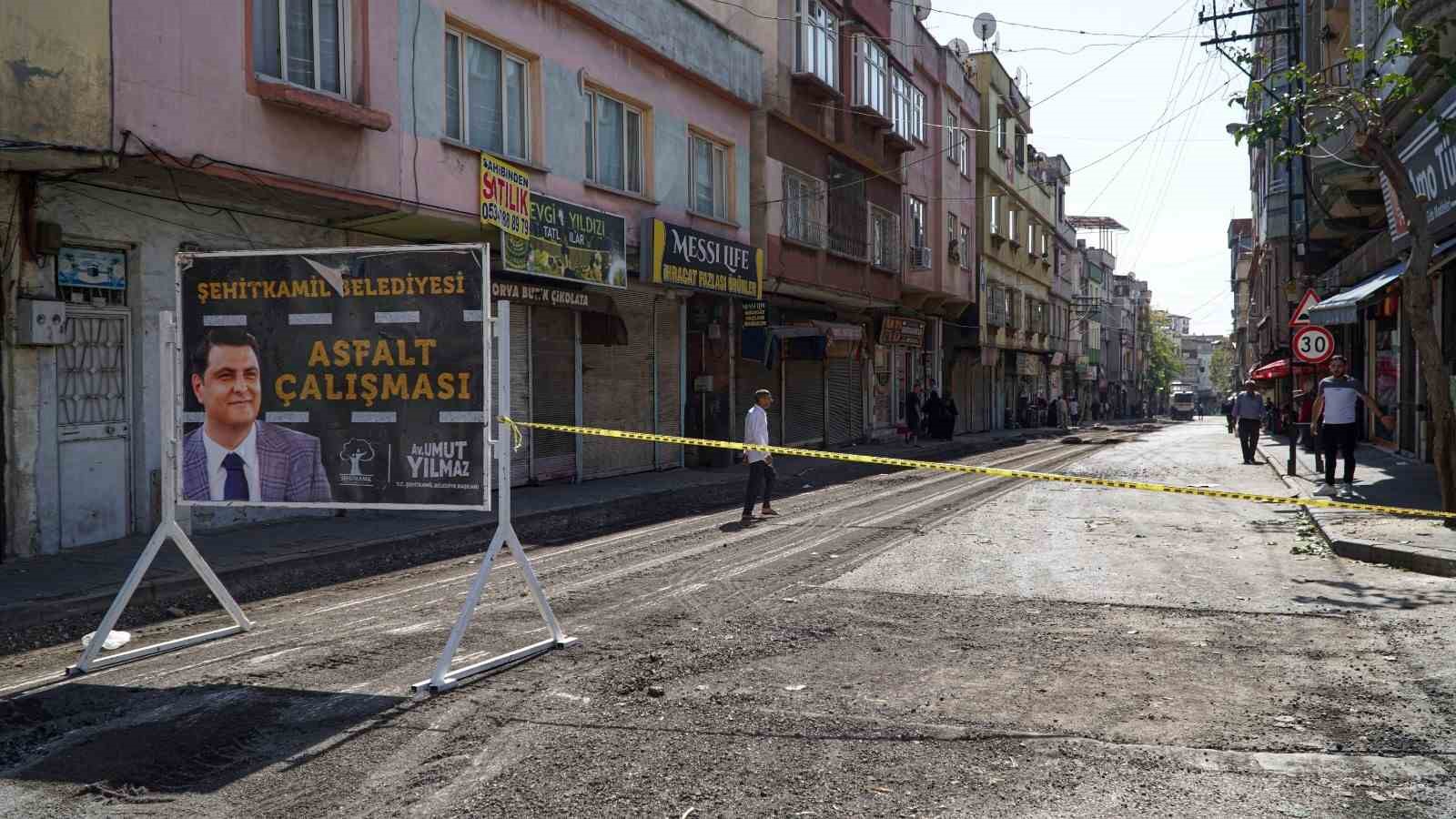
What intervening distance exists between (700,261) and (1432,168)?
443 inches

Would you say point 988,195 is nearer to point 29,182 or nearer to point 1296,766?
point 29,182

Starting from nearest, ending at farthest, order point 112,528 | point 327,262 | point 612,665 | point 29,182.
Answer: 1. point 612,665
2. point 327,262
3. point 29,182
4. point 112,528

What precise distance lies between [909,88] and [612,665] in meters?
29.2

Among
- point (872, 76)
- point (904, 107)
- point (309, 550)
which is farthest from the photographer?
point (904, 107)

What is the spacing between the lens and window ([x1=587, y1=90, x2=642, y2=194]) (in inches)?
713

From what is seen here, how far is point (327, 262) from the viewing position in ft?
21.7

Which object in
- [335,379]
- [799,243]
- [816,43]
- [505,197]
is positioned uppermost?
[816,43]

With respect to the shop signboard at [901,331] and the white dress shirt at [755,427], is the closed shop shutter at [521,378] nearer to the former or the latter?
the white dress shirt at [755,427]

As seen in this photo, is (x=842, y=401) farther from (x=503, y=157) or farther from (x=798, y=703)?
(x=798, y=703)

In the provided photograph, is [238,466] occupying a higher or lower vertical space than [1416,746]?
higher

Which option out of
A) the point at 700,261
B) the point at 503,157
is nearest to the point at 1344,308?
the point at 700,261

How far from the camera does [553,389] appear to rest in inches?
718

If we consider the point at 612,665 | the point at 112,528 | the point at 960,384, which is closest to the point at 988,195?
the point at 960,384

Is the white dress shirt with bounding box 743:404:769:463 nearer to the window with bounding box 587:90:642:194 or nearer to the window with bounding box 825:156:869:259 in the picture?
the window with bounding box 587:90:642:194
